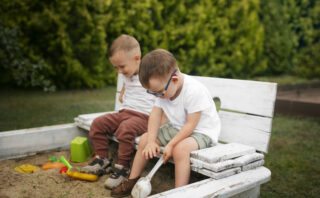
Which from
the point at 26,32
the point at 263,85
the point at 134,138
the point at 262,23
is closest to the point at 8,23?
the point at 26,32

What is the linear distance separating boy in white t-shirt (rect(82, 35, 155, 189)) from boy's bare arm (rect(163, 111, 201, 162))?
1.30ft

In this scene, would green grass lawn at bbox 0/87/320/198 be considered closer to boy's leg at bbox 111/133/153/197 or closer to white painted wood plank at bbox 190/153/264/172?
white painted wood plank at bbox 190/153/264/172

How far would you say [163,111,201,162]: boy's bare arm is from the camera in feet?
5.47

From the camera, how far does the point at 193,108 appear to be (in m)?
1.75

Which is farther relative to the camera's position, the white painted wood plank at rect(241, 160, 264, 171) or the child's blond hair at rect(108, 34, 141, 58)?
the child's blond hair at rect(108, 34, 141, 58)

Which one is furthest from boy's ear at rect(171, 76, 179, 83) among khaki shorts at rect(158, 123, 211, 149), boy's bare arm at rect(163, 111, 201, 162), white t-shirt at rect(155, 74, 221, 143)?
khaki shorts at rect(158, 123, 211, 149)

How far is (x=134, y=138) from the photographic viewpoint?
2029mm

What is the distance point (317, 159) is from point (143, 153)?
167cm

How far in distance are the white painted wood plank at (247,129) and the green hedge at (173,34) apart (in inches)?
101

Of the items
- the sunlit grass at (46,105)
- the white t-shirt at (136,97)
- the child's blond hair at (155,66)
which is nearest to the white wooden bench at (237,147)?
the white t-shirt at (136,97)

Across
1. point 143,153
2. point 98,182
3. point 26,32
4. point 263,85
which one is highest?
point 26,32

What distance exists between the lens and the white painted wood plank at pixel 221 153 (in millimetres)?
1498

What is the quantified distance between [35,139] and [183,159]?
4.26 feet

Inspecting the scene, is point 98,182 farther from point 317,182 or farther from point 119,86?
point 317,182
